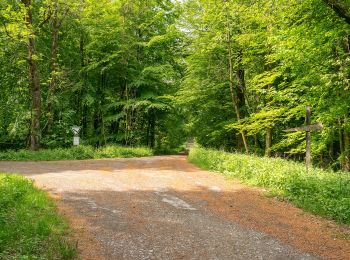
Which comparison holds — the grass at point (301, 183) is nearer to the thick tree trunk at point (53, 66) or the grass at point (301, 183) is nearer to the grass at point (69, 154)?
the grass at point (69, 154)

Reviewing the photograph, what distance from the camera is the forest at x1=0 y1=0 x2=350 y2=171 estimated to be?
40.8ft

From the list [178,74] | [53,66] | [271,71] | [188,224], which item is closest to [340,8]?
[188,224]

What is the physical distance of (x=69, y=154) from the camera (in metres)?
19.9

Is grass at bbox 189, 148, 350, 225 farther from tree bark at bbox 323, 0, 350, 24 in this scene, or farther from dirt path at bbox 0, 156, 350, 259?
tree bark at bbox 323, 0, 350, 24

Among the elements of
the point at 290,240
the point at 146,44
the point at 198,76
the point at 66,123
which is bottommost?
the point at 290,240

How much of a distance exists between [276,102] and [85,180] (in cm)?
1053

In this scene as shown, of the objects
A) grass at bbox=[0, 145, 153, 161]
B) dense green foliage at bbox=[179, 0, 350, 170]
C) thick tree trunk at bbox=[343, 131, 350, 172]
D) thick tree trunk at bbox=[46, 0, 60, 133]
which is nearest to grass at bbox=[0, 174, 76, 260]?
dense green foliage at bbox=[179, 0, 350, 170]

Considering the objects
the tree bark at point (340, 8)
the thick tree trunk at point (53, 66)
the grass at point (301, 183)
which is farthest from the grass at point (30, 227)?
the thick tree trunk at point (53, 66)

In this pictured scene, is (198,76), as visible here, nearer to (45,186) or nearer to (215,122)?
(215,122)

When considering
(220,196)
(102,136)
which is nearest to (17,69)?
(102,136)

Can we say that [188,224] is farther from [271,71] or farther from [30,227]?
[271,71]

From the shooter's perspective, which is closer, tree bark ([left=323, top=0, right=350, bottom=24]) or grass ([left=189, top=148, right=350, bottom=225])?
grass ([left=189, top=148, right=350, bottom=225])

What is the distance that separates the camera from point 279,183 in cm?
1014

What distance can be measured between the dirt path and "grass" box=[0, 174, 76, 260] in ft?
1.11
